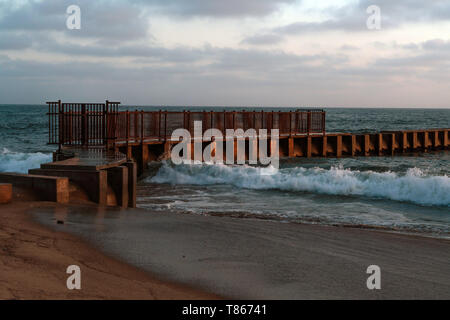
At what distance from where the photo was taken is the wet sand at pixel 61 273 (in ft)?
20.0

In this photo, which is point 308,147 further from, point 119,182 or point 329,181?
point 119,182

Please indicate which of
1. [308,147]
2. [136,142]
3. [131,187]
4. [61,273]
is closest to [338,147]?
[308,147]

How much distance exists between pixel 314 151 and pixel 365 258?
2754 centimetres

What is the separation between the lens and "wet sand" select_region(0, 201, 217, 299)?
6105mm

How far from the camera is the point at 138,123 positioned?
2845 centimetres

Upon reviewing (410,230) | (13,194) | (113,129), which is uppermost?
(113,129)

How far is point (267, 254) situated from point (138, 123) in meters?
20.7

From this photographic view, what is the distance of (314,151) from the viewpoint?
36.0 m

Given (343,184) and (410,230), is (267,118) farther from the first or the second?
(410,230)

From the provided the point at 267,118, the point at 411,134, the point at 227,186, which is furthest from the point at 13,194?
the point at 411,134

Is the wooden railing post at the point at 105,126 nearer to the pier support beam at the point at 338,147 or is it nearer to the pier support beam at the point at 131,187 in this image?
the pier support beam at the point at 131,187

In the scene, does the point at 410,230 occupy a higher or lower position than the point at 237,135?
lower

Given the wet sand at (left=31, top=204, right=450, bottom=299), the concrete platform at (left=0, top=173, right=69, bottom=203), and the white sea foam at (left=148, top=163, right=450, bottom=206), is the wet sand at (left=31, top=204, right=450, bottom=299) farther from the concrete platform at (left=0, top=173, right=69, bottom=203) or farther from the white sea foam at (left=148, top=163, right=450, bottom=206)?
the white sea foam at (left=148, top=163, right=450, bottom=206)

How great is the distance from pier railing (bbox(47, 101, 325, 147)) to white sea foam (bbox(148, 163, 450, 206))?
2365 mm
